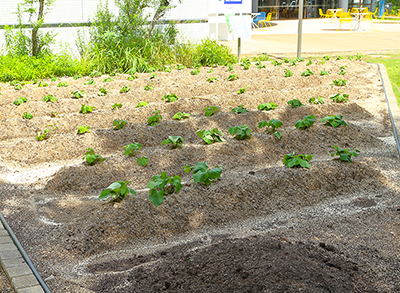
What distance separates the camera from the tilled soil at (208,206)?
256cm

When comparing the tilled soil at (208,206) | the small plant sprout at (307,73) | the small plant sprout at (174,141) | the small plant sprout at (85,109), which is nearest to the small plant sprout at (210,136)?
the tilled soil at (208,206)

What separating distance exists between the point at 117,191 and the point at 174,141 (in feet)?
4.29

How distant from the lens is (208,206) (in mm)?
3494

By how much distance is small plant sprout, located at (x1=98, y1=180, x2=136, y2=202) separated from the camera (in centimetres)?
337

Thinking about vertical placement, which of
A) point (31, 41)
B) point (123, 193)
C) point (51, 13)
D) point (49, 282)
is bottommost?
point (49, 282)

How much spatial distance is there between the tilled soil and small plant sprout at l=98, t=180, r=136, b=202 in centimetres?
7

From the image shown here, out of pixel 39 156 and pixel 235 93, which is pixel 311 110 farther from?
pixel 39 156

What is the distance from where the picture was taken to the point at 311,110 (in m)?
6.12

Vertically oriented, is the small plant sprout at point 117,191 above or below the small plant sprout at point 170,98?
below

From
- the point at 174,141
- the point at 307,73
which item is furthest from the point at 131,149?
the point at 307,73

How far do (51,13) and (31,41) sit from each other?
98 cm

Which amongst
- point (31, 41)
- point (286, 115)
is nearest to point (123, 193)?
point (286, 115)

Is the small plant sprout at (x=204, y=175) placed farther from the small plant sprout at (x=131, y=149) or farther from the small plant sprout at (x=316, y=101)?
the small plant sprout at (x=316, y=101)

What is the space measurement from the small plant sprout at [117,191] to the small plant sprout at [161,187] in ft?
0.54
